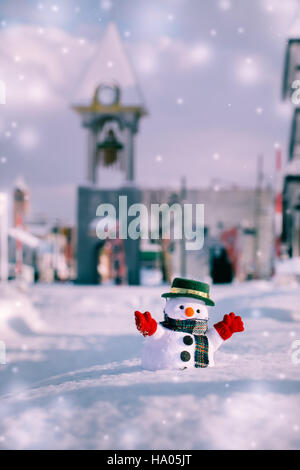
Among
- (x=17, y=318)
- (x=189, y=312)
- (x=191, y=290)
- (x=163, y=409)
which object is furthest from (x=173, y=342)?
(x=17, y=318)

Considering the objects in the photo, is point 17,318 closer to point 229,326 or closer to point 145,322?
point 145,322

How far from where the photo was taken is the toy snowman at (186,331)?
307 centimetres

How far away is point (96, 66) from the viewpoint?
16672 mm

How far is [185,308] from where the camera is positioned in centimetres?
310

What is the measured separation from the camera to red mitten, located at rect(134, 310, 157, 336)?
2939mm

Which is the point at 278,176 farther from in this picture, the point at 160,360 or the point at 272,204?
the point at 160,360

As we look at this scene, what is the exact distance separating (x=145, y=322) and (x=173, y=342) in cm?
25

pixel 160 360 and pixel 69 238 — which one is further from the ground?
pixel 69 238

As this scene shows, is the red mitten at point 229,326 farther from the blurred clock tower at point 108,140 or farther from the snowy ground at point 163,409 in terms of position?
the blurred clock tower at point 108,140

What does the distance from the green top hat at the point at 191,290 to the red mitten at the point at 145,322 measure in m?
0.20

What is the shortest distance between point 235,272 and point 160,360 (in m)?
16.6

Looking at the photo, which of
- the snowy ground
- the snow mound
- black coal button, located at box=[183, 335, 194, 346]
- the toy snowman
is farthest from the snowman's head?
the snow mound
